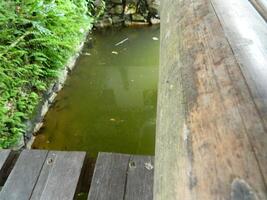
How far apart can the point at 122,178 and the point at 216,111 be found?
0.87 metres

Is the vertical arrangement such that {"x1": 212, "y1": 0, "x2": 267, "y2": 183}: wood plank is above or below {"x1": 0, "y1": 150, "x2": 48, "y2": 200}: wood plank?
above

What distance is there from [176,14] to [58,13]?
3.03 metres

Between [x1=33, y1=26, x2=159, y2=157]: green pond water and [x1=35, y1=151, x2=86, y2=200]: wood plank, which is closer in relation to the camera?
[x1=35, y1=151, x2=86, y2=200]: wood plank

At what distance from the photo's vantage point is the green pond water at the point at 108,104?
10.2ft

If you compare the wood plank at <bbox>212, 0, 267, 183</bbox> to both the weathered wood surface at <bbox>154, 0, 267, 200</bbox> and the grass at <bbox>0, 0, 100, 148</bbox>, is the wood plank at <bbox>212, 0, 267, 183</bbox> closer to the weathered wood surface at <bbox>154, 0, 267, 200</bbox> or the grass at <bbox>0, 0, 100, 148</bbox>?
the weathered wood surface at <bbox>154, 0, 267, 200</bbox>

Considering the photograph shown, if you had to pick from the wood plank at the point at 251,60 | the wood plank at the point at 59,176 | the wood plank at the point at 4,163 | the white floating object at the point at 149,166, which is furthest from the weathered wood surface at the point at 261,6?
the wood plank at the point at 4,163

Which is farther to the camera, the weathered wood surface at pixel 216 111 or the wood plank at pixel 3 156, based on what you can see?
the wood plank at pixel 3 156

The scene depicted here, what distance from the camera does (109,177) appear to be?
1.50m

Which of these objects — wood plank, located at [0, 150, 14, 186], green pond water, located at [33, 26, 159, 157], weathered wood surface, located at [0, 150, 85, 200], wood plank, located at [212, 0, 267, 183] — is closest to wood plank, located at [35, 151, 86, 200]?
weathered wood surface, located at [0, 150, 85, 200]

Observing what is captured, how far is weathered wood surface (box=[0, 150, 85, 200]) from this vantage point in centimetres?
145

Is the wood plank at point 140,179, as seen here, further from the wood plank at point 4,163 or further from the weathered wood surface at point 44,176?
the wood plank at point 4,163

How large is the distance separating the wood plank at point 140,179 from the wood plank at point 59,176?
267mm

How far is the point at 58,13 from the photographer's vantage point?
4203 mm

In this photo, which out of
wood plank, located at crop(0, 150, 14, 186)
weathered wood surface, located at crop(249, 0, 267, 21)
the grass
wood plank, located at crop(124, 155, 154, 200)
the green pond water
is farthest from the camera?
the green pond water
